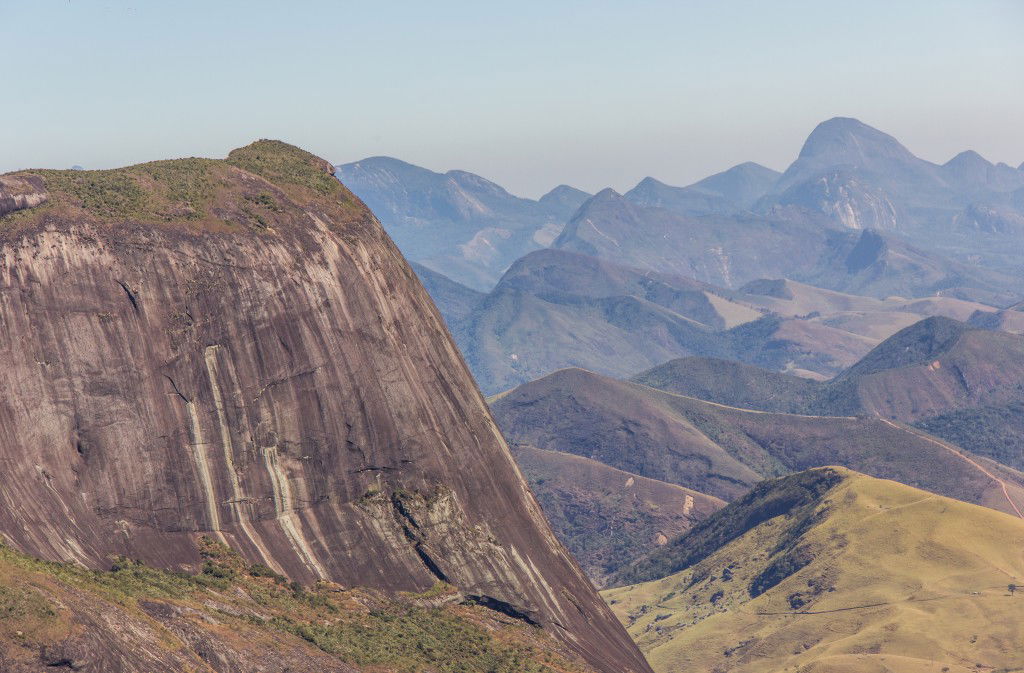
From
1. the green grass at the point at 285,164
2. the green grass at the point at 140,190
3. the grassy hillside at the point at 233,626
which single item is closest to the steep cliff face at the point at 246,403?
the green grass at the point at 140,190

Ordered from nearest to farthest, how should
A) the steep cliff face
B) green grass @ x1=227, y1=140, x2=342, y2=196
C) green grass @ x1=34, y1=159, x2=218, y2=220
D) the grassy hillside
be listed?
the grassy hillside → the steep cliff face → green grass @ x1=34, y1=159, x2=218, y2=220 → green grass @ x1=227, y1=140, x2=342, y2=196

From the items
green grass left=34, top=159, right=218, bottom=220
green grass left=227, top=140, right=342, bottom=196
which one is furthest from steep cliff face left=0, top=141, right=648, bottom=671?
green grass left=227, top=140, right=342, bottom=196

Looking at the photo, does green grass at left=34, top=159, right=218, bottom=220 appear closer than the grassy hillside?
No

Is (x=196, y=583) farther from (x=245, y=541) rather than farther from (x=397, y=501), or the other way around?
(x=397, y=501)

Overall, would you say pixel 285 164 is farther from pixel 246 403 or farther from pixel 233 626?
pixel 233 626

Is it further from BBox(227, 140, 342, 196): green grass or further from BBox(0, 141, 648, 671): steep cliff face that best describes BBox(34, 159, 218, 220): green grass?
BBox(227, 140, 342, 196): green grass

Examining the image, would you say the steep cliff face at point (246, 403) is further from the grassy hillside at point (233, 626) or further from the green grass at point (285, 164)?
the grassy hillside at point (233, 626)

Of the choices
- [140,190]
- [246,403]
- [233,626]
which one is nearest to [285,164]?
[140,190]

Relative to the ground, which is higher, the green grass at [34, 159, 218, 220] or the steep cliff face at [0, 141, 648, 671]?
the green grass at [34, 159, 218, 220]
